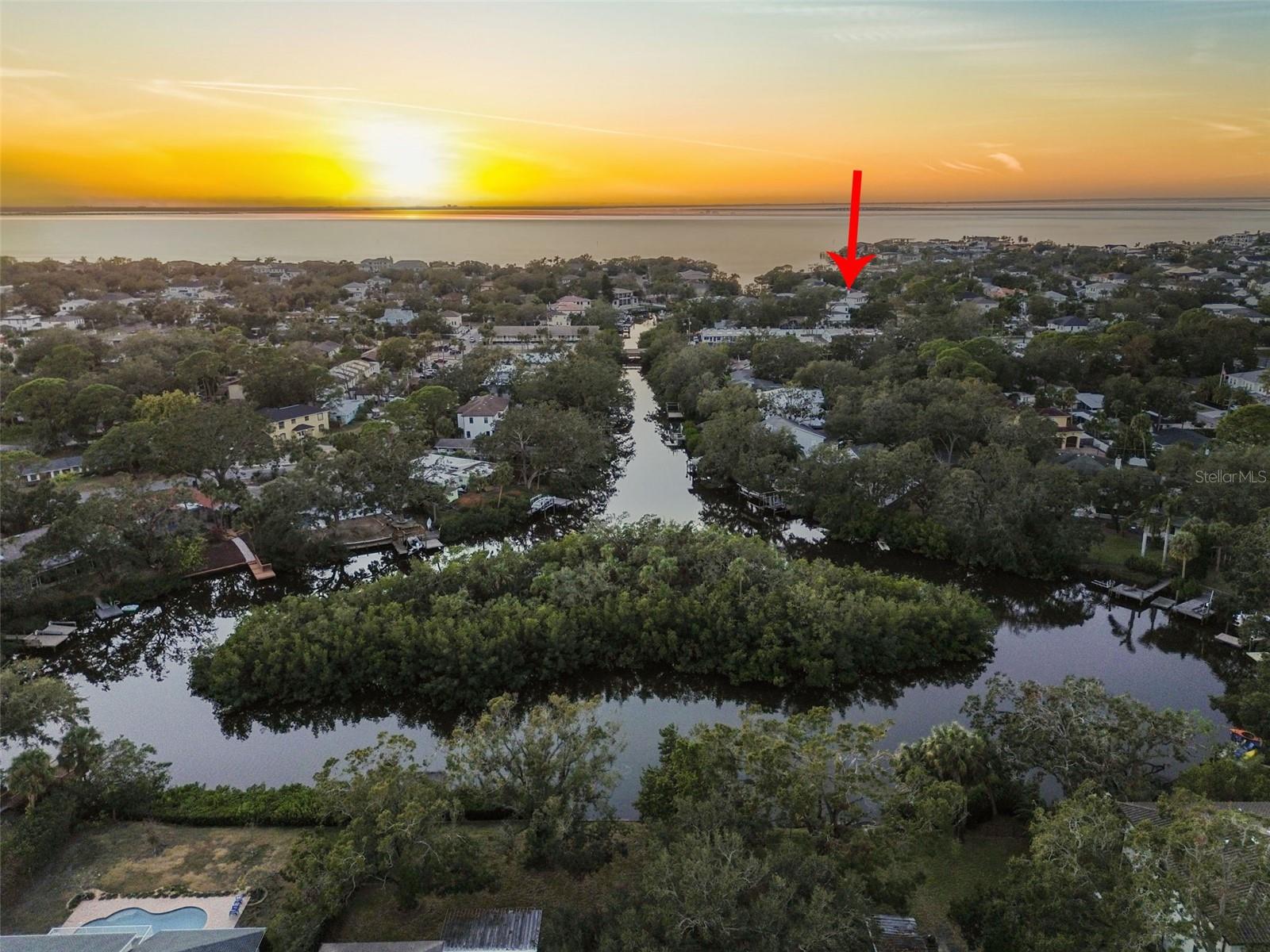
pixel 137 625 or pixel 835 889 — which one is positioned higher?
pixel 835 889

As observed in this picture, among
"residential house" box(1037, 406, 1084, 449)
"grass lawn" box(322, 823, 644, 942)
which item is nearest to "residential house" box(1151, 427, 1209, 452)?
"residential house" box(1037, 406, 1084, 449)

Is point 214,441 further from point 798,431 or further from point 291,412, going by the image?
point 798,431

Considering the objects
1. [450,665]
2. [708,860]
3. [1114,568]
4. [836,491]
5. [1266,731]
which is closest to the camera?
[708,860]

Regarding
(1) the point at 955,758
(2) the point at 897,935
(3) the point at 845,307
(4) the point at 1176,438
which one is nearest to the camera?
(2) the point at 897,935

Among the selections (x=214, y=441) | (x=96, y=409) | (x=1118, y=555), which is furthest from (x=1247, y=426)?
(x=96, y=409)

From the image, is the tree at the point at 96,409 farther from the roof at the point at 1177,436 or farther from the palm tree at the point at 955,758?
the roof at the point at 1177,436

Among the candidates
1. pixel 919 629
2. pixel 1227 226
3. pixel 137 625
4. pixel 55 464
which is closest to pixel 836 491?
pixel 919 629

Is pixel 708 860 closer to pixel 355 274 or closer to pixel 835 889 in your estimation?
pixel 835 889
